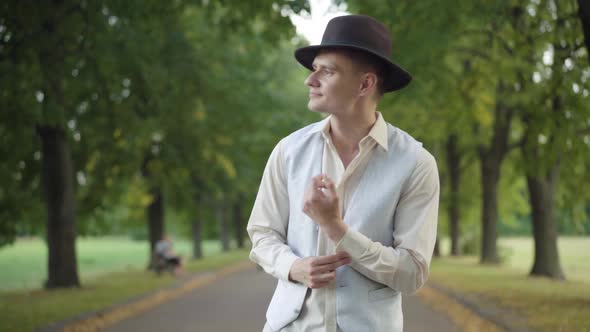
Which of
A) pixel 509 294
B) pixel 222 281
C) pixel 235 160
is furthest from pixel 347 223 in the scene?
pixel 235 160

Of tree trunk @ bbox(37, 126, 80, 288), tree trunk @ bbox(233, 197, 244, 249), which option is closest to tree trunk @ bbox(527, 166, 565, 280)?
tree trunk @ bbox(37, 126, 80, 288)

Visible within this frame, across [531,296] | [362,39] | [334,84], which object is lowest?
[531,296]

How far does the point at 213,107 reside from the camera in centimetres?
2612

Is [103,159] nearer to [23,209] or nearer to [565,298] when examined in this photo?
[23,209]

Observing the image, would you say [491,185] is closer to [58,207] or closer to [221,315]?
[58,207]

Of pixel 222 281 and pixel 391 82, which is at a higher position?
pixel 391 82

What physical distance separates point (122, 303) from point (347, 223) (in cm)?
1368

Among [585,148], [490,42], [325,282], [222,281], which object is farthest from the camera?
[222,281]

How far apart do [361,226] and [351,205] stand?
8cm

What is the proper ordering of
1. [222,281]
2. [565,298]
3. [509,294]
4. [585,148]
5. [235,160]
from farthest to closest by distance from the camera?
[235,160], [222,281], [509,294], [565,298], [585,148]

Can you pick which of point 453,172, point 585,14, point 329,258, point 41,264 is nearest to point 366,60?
point 329,258

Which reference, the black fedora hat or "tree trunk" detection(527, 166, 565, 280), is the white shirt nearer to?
the black fedora hat

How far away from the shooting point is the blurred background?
1363 centimetres

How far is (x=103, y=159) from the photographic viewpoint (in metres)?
22.7
